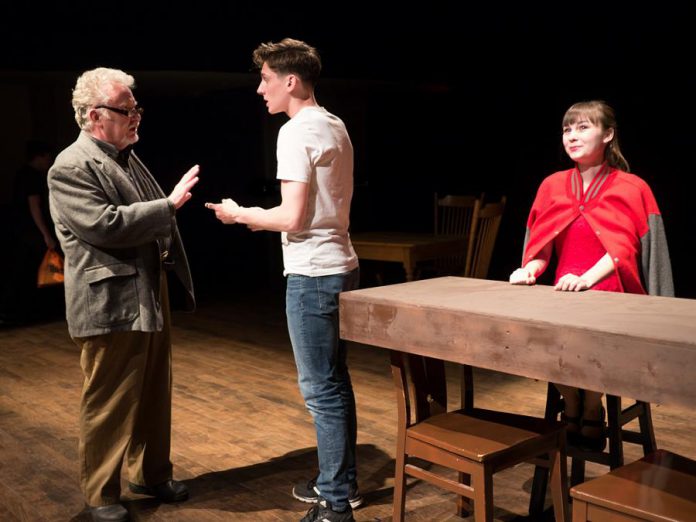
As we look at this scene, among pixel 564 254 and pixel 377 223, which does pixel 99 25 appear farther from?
pixel 564 254

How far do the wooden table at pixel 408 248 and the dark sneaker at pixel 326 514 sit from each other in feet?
9.45

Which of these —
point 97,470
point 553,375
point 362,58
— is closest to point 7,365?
point 97,470

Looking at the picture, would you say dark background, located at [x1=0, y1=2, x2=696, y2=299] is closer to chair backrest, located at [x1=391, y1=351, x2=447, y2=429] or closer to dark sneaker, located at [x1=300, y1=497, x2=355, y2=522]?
chair backrest, located at [x1=391, y1=351, x2=447, y2=429]

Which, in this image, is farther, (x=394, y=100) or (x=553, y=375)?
(x=394, y=100)

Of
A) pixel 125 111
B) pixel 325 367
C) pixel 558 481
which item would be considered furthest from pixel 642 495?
pixel 125 111

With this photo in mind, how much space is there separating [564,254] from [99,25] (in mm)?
5745

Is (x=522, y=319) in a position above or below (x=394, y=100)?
below

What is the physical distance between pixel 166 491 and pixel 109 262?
0.91 metres

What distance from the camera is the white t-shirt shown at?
2291 millimetres

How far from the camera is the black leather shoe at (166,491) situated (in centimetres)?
286

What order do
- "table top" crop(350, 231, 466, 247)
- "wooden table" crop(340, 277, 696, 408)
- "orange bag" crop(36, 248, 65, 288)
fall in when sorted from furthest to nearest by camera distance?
"table top" crop(350, 231, 466, 247)
"orange bag" crop(36, 248, 65, 288)
"wooden table" crop(340, 277, 696, 408)

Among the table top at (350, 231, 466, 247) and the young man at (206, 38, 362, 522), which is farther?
the table top at (350, 231, 466, 247)

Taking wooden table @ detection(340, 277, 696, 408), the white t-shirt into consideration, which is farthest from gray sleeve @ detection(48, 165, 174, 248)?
wooden table @ detection(340, 277, 696, 408)

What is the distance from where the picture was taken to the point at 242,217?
2.33m
